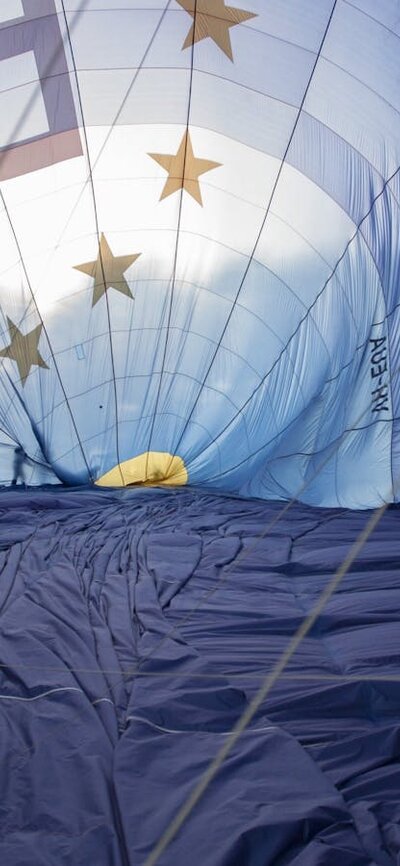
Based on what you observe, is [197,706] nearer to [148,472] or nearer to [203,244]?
[203,244]

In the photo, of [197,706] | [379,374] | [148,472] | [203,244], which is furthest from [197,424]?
[197,706]

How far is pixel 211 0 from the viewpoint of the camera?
409 cm

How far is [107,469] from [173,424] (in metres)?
0.56

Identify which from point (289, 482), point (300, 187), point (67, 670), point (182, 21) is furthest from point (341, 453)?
point (67, 670)

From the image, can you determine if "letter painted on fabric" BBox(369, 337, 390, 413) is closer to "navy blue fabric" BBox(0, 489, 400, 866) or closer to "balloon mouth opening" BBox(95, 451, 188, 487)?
"navy blue fabric" BBox(0, 489, 400, 866)

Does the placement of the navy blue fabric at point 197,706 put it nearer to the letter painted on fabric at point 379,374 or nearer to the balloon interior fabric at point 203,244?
the letter painted on fabric at point 379,374

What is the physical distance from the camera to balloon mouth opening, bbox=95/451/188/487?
5891mm

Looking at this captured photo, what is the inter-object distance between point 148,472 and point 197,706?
4.20 meters

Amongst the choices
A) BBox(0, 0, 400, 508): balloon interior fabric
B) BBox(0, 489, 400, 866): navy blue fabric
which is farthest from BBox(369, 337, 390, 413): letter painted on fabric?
BBox(0, 489, 400, 866): navy blue fabric

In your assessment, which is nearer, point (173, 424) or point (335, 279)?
point (335, 279)

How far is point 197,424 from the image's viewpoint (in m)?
5.75

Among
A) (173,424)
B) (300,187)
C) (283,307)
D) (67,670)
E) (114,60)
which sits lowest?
(67,670)

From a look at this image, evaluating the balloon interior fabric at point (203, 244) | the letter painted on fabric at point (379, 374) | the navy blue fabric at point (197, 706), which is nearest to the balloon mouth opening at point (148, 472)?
the balloon interior fabric at point (203, 244)

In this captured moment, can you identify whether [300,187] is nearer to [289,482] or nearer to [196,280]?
[196,280]
